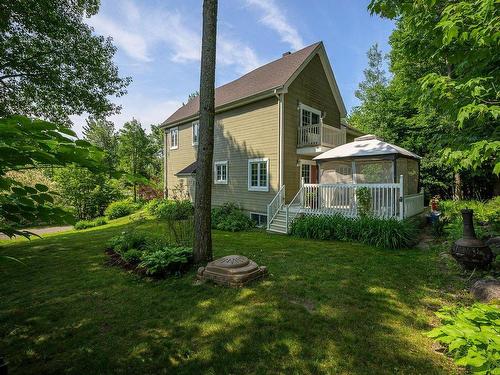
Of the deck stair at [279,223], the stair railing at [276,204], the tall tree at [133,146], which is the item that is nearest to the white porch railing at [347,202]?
the stair railing at [276,204]

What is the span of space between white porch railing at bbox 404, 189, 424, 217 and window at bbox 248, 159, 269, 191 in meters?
5.68

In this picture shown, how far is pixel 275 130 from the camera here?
38.9ft

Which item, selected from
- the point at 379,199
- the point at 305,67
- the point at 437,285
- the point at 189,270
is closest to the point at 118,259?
the point at 189,270

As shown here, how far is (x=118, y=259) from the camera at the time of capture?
6273 mm

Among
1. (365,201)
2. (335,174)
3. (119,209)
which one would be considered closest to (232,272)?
(365,201)

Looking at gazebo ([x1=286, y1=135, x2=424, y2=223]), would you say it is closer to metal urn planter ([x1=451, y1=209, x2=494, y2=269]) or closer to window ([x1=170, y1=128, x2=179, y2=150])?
metal urn planter ([x1=451, y1=209, x2=494, y2=269])

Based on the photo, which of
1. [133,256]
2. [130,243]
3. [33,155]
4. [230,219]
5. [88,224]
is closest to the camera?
[33,155]

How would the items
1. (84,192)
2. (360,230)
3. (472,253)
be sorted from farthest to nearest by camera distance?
(84,192) < (360,230) < (472,253)

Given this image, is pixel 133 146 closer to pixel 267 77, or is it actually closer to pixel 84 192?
pixel 84 192

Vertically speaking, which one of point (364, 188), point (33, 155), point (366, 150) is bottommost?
point (364, 188)

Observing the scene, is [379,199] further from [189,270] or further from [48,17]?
[48,17]

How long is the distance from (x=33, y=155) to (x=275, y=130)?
36.2 ft

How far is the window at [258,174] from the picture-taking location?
40.4ft

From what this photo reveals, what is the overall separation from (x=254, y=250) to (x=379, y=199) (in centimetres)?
486
